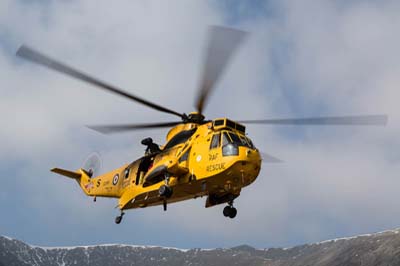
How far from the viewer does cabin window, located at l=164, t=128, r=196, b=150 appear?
123 feet

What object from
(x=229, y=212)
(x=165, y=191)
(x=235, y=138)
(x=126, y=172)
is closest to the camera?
(x=235, y=138)

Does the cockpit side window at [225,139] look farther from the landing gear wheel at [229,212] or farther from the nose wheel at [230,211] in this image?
the landing gear wheel at [229,212]

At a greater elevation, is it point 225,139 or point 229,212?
point 225,139

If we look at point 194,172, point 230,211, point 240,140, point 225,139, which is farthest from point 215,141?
point 230,211

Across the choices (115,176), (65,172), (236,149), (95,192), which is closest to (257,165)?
(236,149)

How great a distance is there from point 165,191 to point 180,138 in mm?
4570

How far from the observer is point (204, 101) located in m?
36.4

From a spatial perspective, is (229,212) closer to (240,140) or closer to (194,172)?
(194,172)

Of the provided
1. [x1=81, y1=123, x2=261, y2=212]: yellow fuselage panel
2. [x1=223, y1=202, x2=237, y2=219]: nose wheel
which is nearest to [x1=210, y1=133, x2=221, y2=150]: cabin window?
[x1=81, y1=123, x2=261, y2=212]: yellow fuselage panel

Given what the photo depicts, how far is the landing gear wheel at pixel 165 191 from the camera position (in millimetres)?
34906

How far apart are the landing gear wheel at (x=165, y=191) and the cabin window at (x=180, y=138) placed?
3890 millimetres

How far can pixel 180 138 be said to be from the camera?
124ft

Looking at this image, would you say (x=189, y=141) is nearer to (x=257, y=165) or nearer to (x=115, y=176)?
(x=257, y=165)

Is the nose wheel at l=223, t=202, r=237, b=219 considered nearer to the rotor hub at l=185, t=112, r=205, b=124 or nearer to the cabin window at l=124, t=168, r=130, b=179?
the rotor hub at l=185, t=112, r=205, b=124
